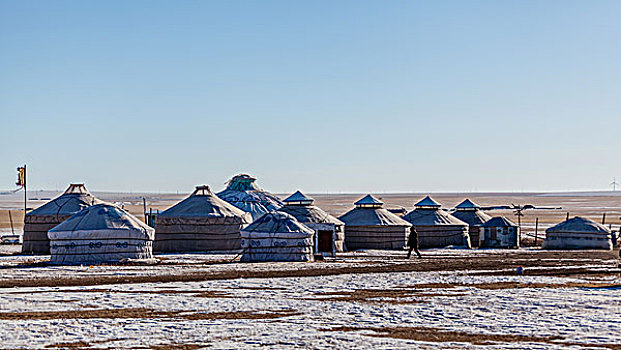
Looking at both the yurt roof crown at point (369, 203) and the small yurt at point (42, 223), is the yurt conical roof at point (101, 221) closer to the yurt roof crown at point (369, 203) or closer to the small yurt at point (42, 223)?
the small yurt at point (42, 223)

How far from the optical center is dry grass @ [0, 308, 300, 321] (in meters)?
16.0

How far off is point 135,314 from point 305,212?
2514cm

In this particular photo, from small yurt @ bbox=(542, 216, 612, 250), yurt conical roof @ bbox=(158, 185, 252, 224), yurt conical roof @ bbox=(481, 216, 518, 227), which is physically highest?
yurt conical roof @ bbox=(158, 185, 252, 224)

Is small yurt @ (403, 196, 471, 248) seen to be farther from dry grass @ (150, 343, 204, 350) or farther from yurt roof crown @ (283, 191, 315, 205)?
dry grass @ (150, 343, 204, 350)

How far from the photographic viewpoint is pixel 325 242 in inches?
1527

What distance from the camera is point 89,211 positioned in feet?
109

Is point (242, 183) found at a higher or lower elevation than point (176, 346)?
higher

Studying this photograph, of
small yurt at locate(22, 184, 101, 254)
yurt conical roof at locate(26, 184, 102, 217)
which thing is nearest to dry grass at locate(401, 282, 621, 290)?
small yurt at locate(22, 184, 101, 254)

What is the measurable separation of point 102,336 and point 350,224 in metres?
31.5

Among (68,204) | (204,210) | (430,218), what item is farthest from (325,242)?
(68,204)

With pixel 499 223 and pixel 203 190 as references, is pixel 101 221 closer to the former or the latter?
pixel 203 190

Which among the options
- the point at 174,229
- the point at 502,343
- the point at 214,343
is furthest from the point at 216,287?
the point at 174,229

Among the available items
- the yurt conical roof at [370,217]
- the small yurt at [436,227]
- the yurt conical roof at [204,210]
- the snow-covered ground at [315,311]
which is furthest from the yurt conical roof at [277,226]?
the small yurt at [436,227]

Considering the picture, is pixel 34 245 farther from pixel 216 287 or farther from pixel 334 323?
pixel 334 323
